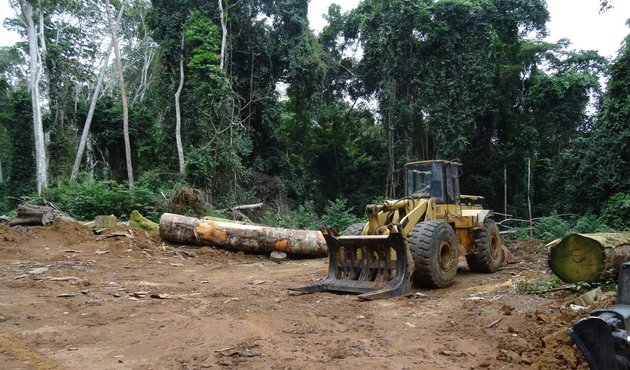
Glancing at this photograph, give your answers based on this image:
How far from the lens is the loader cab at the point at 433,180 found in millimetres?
9336

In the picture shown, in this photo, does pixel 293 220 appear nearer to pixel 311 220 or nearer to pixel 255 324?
pixel 311 220

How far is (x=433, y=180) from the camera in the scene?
9.35m

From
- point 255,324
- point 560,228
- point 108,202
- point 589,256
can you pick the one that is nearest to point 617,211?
point 560,228

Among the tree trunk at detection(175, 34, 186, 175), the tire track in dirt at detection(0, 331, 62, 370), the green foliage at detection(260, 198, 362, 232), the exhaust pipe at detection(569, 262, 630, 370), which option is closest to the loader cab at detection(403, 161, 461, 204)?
the exhaust pipe at detection(569, 262, 630, 370)

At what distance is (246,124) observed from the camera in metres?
24.2

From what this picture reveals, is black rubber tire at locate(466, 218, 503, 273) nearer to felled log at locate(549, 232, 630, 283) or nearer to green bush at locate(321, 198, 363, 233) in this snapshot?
felled log at locate(549, 232, 630, 283)

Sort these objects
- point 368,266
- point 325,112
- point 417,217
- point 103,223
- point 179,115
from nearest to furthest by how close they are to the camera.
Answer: point 368,266 < point 417,217 < point 103,223 < point 179,115 < point 325,112

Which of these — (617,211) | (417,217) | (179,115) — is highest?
(179,115)

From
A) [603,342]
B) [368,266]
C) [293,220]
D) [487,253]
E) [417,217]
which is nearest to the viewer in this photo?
[603,342]

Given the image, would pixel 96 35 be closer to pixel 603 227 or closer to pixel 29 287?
pixel 29 287

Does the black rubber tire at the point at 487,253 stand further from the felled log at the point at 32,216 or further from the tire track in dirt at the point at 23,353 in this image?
the felled log at the point at 32,216

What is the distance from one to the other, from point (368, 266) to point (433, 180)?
2485 mm

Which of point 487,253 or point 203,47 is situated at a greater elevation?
point 203,47

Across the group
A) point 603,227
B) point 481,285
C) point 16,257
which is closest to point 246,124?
point 16,257
